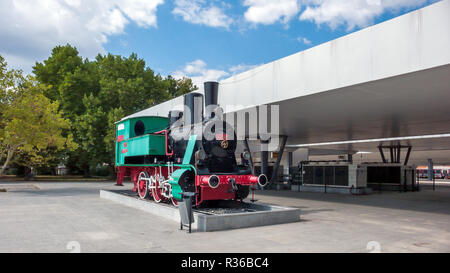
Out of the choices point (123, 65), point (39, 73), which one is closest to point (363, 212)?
point (123, 65)

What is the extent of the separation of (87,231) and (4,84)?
14.7m

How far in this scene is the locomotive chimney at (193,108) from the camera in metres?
10.9

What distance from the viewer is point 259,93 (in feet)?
40.3

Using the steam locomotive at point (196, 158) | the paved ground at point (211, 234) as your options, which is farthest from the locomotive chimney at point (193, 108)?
the paved ground at point (211, 234)

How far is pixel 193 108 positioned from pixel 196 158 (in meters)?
2.44

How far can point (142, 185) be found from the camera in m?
13.4

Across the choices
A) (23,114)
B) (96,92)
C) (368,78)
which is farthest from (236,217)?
(96,92)

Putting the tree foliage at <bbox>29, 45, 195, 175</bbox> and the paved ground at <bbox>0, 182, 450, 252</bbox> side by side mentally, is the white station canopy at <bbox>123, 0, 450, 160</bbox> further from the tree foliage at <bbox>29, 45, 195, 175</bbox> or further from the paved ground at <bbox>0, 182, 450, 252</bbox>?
the tree foliage at <bbox>29, 45, 195, 175</bbox>

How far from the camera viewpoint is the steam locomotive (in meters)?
9.31

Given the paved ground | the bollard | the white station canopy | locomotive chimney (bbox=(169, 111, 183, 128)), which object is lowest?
the paved ground

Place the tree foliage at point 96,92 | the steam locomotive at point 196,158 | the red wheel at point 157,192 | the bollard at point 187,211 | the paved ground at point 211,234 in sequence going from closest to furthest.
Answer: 1. the paved ground at point 211,234
2. the bollard at point 187,211
3. the steam locomotive at point 196,158
4. the red wheel at point 157,192
5. the tree foliage at point 96,92

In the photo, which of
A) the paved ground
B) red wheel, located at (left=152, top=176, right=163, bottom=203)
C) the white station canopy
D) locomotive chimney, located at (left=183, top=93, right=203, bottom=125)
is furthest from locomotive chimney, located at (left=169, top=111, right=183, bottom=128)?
the paved ground

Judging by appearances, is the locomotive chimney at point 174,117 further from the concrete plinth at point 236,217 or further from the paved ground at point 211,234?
the paved ground at point 211,234

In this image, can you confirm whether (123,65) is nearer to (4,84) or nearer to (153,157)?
(4,84)
